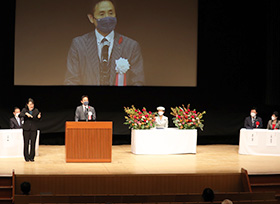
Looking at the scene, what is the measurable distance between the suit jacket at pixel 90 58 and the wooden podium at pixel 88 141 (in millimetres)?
2862

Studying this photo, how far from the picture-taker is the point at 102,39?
12.3m

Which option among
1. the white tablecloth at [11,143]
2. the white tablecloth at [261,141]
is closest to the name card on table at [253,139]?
the white tablecloth at [261,141]

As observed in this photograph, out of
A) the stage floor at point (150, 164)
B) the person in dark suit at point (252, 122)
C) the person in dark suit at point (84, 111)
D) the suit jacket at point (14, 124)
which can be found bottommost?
the stage floor at point (150, 164)

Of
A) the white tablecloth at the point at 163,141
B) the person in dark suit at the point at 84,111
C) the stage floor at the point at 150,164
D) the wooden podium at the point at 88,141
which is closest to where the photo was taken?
the stage floor at the point at 150,164

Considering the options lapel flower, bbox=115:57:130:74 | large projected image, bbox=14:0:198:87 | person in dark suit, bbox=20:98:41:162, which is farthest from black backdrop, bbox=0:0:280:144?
person in dark suit, bbox=20:98:41:162

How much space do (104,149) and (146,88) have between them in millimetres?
3736

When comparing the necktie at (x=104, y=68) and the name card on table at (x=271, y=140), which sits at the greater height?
the necktie at (x=104, y=68)

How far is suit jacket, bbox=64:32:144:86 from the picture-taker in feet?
40.3

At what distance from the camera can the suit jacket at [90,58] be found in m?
12.3

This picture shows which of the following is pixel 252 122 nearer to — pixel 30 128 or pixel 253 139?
pixel 253 139

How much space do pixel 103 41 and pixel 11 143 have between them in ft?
11.5

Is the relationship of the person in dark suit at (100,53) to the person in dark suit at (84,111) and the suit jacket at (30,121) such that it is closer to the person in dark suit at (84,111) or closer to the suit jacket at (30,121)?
the person in dark suit at (84,111)

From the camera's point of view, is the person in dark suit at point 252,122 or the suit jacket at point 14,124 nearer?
the suit jacket at point 14,124

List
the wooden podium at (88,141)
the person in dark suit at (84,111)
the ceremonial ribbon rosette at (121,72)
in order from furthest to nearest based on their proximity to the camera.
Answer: the ceremonial ribbon rosette at (121,72) → the person in dark suit at (84,111) → the wooden podium at (88,141)
